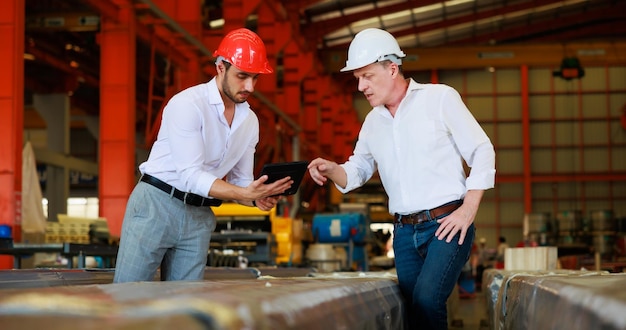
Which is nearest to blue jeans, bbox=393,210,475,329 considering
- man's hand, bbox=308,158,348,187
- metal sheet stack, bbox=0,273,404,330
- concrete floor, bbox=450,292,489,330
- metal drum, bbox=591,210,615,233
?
man's hand, bbox=308,158,348,187

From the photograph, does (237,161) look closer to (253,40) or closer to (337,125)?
(253,40)

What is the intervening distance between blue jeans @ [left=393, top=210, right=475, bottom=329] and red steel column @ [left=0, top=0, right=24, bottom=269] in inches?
261

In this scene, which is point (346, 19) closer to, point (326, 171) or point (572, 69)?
point (572, 69)

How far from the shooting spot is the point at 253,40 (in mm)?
4621

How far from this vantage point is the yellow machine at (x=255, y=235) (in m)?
12.8

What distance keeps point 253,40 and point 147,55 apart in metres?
15.9

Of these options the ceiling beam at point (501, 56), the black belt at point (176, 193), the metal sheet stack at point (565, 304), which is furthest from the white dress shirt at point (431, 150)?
the ceiling beam at point (501, 56)

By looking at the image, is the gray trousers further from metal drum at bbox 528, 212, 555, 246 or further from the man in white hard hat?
metal drum at bbox 528, 212, 555, 246

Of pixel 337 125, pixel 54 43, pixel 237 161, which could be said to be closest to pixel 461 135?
pixel 237 161

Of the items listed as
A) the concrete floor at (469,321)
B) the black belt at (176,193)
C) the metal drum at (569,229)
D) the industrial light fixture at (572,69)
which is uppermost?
the industrial light fixture at (572,69)

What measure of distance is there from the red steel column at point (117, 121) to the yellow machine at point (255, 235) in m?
1.43

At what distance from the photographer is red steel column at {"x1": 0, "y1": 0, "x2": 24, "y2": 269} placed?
32.1 ft

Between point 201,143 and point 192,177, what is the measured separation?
193 millimetres

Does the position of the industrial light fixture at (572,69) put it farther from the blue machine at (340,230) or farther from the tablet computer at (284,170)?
the tablet computer at (284,170)
